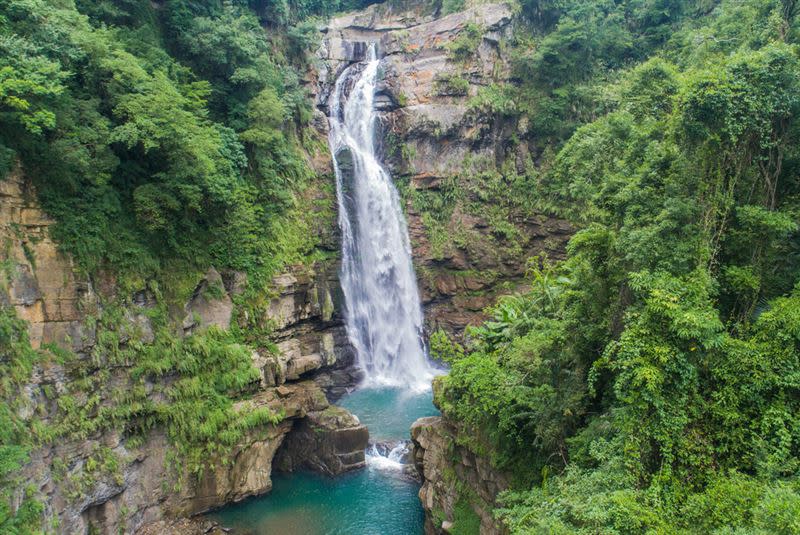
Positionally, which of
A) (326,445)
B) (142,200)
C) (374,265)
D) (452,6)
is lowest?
(326,445)

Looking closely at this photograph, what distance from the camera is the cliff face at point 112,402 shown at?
12180 millimetres

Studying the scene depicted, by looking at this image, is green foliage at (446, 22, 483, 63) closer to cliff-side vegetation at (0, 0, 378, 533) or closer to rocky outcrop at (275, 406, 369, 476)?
cliff-side vegetation at (0, 0, 378, 533)

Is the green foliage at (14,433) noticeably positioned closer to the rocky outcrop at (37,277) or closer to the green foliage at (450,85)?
the rocky outcrop at (37,277)

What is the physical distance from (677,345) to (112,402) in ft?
43.7

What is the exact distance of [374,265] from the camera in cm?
2414

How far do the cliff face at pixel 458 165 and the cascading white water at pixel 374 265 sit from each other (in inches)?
37.9

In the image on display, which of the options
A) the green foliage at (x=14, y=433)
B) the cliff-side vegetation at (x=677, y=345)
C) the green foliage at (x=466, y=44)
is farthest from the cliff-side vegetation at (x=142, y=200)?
the green foliage at (x=466, y=44)

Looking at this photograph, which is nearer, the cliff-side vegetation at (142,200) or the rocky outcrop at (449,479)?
the rocky outcrop at (449,479)

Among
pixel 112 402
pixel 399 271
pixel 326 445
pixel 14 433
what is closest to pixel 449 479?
pixel 326 445

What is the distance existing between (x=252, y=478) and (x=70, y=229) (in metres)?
8.66

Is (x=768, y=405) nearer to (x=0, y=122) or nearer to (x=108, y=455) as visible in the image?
(x=108, y=455)

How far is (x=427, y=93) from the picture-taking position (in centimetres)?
2684

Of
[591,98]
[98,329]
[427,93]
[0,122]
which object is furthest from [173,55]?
[591,98]

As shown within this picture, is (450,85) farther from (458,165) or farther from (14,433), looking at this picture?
(14,433)
